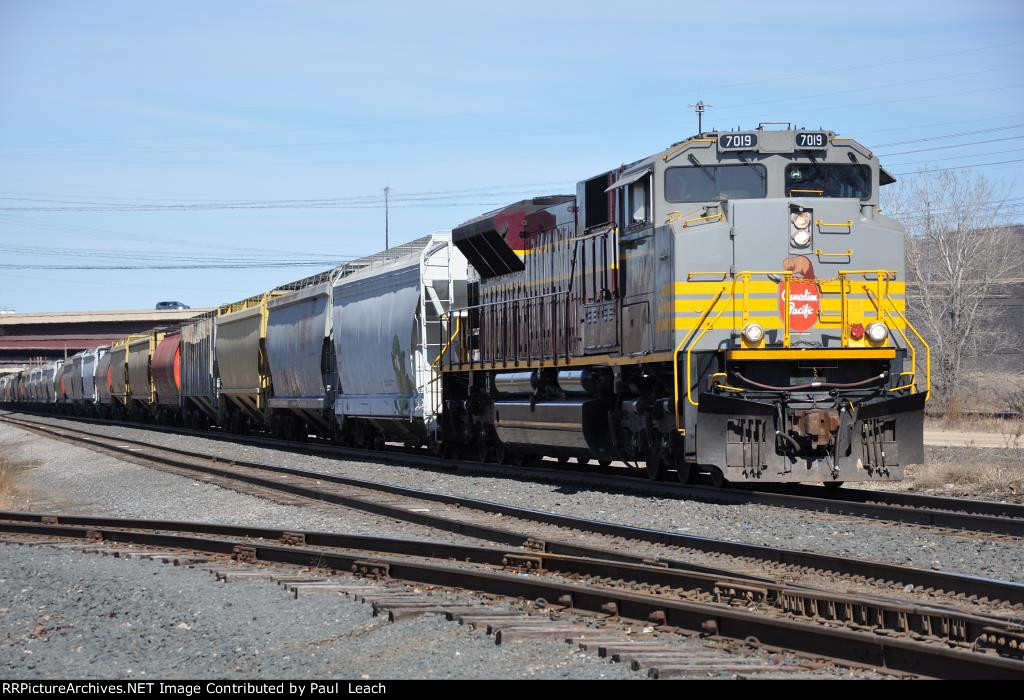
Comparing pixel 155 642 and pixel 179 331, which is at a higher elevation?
pixel 179 331

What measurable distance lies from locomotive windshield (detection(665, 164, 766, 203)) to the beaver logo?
36.7 inches

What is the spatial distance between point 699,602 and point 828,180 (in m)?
7.12

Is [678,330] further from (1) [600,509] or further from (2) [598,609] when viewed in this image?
(2) [598,609]

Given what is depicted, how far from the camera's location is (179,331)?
3909cm

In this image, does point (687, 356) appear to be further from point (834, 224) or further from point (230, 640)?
point (230, 640)

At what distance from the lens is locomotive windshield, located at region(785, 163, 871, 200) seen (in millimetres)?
12430

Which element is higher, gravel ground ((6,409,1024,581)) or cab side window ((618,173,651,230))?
cab side window ((618,173,651,230))

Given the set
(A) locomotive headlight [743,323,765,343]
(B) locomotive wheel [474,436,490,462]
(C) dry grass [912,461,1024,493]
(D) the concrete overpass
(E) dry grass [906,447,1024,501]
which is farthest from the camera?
(D) the concrete overpass

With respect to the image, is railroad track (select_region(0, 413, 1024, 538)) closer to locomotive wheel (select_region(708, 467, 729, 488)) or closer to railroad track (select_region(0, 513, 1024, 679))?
locomotive wheel (select_region(708, 467, 729, 488))

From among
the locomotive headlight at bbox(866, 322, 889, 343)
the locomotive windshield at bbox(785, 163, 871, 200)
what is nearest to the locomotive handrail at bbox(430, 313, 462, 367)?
the locomotive windshield at bbox(785, 163, 871, 200)

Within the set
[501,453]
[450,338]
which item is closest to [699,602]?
[501,453]

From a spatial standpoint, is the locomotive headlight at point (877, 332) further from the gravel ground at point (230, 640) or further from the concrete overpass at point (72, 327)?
the concrete overpass at point (72, 327)
